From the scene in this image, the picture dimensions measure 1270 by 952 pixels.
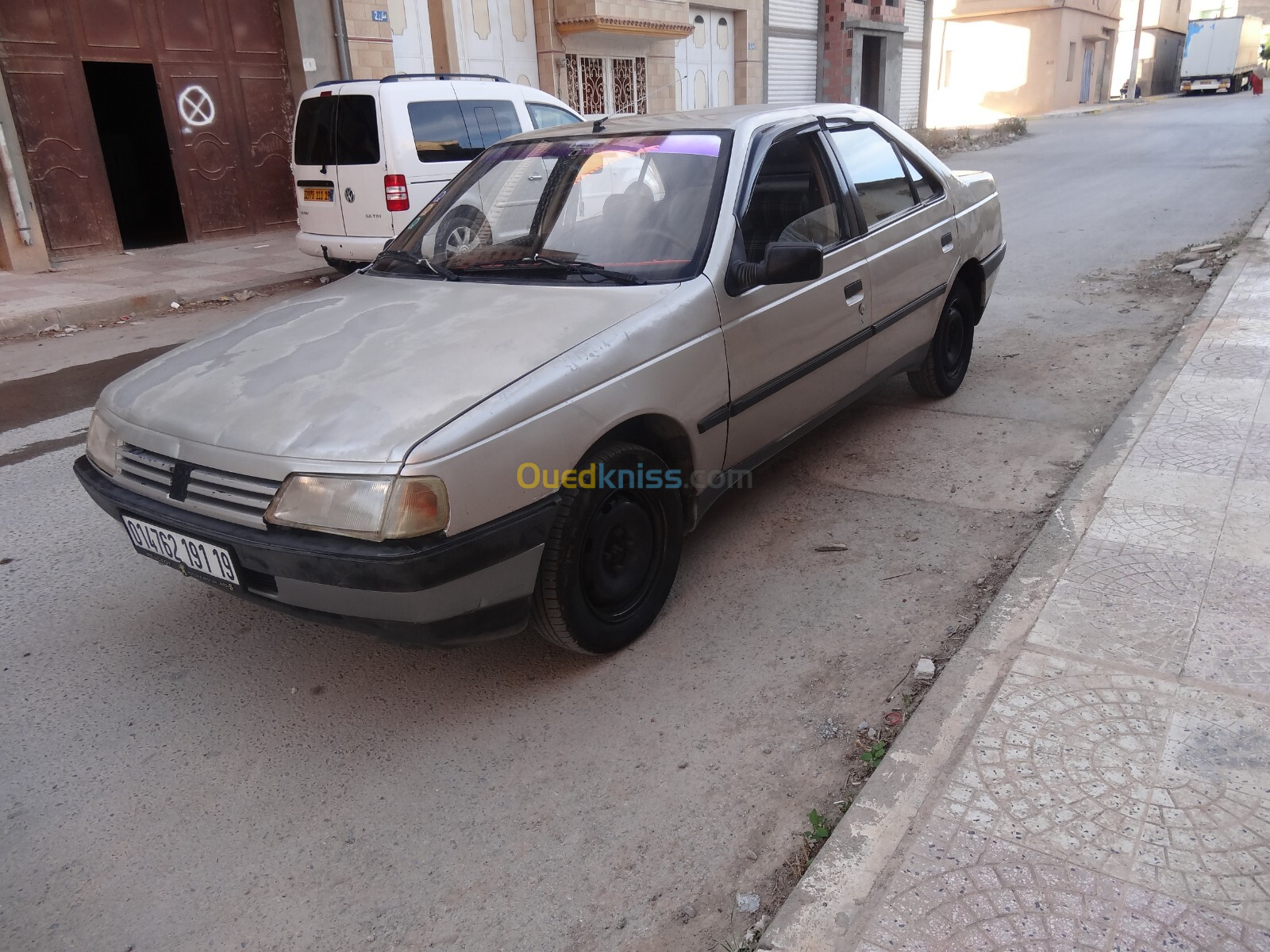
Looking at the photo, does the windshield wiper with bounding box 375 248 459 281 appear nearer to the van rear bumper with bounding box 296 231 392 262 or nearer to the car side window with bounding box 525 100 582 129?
the van rear bumper with bounding box 296 231 392 262

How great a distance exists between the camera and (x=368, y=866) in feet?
7.94

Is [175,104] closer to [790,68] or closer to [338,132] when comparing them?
[338,132]

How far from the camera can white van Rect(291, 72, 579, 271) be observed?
9.17 metres

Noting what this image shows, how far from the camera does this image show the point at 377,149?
9.17 m

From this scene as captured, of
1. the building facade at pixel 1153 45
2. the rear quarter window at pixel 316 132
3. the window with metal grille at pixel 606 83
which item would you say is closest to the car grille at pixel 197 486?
the rear quarter window at pixel 316 132

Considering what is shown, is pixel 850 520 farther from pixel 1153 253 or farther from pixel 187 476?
pixel 1153 253

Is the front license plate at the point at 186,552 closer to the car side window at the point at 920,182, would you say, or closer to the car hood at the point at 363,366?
the car hood at the point at 363,366

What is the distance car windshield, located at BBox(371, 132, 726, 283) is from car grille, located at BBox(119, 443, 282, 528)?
1302 mm

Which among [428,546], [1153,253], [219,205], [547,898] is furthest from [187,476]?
[219,205]

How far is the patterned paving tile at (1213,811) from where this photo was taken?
2.11m

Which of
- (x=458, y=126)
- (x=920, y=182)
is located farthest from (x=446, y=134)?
(x=920, y=182)

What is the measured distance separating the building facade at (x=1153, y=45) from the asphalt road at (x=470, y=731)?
54.3m

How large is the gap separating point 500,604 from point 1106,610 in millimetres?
2009

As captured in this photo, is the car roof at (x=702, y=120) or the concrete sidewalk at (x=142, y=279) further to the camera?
the concrete sidewalk at (x=142, y=279)
